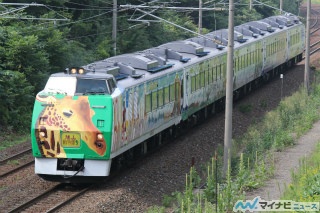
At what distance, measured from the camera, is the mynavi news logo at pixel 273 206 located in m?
13.5

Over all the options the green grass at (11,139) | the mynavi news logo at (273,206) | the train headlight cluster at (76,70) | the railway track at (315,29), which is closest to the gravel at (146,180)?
the green grass at (11,139)

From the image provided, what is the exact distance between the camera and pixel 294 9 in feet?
281

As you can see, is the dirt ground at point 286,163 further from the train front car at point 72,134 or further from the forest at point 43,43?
the forest at point 43,43

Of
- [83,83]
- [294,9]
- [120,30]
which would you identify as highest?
[83,83]

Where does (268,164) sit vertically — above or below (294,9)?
above

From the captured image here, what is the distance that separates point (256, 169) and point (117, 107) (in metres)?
3.83

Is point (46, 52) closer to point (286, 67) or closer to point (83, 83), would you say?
point (83, 83)

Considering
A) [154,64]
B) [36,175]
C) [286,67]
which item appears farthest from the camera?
[286,67]

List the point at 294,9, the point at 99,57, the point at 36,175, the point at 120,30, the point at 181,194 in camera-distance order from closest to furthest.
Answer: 1. the point at 181,194
2. the point at 36,175
3. the point at 99,57
4. the point at 120,30
5. the point at 294,9

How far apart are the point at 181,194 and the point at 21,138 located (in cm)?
881

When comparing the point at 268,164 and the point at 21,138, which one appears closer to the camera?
the point at 268,164

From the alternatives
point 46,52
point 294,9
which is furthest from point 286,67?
point 294,9

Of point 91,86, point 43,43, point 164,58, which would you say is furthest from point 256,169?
point 43,43

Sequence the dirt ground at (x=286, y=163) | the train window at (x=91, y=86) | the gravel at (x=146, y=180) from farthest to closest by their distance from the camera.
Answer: the train window at (x=91, y=86) → the gravel at (x=146, y=180) → the dirt ground at (x=286, y=163)
